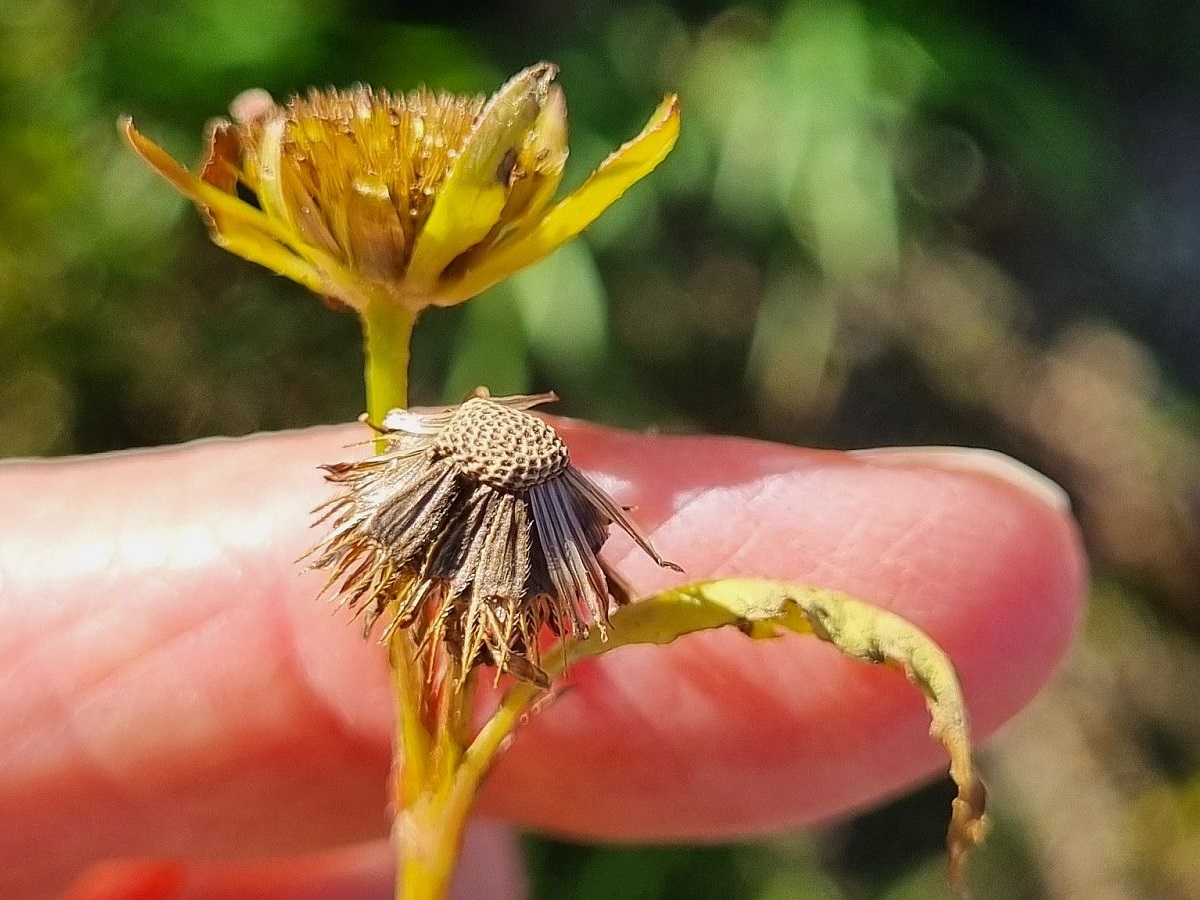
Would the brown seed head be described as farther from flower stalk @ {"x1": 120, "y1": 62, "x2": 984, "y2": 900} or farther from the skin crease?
the skin crease

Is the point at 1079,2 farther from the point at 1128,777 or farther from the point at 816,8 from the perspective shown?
the point at 1128,777

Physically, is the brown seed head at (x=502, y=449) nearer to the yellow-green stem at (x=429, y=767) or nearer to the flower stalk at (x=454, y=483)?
the flower stalk at (x=454, y=483)

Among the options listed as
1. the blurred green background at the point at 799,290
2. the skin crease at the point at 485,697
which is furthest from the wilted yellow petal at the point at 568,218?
the blurred green background at the point at 799,290

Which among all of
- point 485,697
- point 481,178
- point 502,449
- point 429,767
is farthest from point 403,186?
point 485,697

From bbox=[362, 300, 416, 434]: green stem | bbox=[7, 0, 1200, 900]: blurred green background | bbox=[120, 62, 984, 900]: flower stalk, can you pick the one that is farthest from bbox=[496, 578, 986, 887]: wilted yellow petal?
bbox=[7, 0, 1200, 900]: blurred green background

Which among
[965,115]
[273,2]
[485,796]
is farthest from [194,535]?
[965,115]

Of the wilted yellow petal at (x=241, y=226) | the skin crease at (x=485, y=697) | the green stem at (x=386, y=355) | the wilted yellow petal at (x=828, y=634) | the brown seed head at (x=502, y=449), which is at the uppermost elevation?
the wilted yellow petal at (x=241, y=226)

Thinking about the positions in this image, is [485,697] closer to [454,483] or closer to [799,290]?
[454,483]
